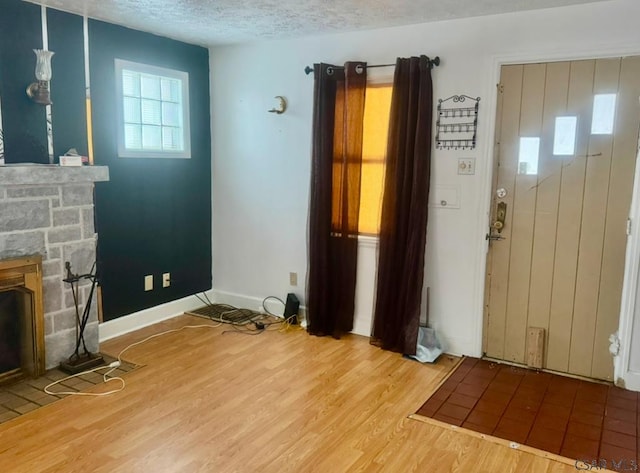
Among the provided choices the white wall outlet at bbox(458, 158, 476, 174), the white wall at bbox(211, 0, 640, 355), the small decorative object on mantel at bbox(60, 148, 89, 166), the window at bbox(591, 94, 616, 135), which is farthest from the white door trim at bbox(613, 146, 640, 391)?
the small decorative object on mantel at bbox(60, 148, 89, 166)

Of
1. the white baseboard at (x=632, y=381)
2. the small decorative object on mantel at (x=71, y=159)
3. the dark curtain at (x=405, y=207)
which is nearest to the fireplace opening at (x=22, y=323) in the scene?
the small decorative object on mantel at (x=71, y=159)

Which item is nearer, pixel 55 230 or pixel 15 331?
pixel 15 331

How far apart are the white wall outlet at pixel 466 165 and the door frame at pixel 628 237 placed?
2.4 inches

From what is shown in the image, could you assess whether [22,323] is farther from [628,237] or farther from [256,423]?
[628,237]

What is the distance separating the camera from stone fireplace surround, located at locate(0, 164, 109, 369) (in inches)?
120

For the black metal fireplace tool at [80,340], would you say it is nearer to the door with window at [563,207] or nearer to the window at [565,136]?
the door with window at [563,207]

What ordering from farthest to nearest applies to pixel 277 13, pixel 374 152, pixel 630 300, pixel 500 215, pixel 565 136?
pixel 374 152, pixel 500 215, pixel 277 13, pixel 565 136, pixel 630 300

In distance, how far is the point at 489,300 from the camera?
11.7 feet

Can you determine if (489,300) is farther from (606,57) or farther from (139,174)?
(139,174)

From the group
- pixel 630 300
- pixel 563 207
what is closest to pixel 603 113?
pixel 563 207

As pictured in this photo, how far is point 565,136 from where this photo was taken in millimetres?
3209

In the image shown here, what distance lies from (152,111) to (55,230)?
1334 millimetres

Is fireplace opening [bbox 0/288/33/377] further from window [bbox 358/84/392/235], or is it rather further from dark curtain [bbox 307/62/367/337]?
window [bbox 358/84/392/235]

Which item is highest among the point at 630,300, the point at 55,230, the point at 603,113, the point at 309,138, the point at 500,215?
the point at 603,113
